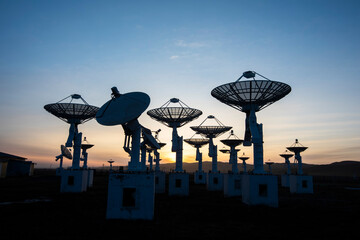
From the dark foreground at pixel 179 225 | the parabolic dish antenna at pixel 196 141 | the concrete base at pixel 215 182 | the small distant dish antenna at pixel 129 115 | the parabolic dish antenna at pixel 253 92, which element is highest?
the parabolic dish antenna at pixel 253 92

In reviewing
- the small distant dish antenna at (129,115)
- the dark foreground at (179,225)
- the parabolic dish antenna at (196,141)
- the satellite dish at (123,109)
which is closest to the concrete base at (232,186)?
the dark foreground at (179,225)

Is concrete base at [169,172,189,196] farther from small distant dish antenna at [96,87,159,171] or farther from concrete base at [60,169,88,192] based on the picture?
small distant dish antenna at [96,87,159,171]

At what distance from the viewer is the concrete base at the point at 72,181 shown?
37.3 m

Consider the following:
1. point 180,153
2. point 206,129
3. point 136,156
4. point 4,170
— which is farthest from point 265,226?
point 4,170

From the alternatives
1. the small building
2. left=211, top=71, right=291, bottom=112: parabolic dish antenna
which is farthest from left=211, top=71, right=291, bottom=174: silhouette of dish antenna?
the small building

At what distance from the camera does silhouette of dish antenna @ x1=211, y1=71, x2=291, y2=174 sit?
90.7 ft

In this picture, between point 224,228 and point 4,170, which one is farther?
point 4,170

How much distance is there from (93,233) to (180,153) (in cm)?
2571

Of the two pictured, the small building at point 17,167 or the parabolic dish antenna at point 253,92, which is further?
the small building at point 17,167

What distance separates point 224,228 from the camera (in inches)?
643

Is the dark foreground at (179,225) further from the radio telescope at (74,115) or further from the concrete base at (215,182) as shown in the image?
the concrete base at (215,182)

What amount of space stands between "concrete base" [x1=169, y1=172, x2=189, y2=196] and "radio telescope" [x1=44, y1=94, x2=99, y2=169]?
16.6 metres

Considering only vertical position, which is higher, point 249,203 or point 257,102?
point 257,102

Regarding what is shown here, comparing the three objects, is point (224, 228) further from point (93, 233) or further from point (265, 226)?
point (93, 233)
